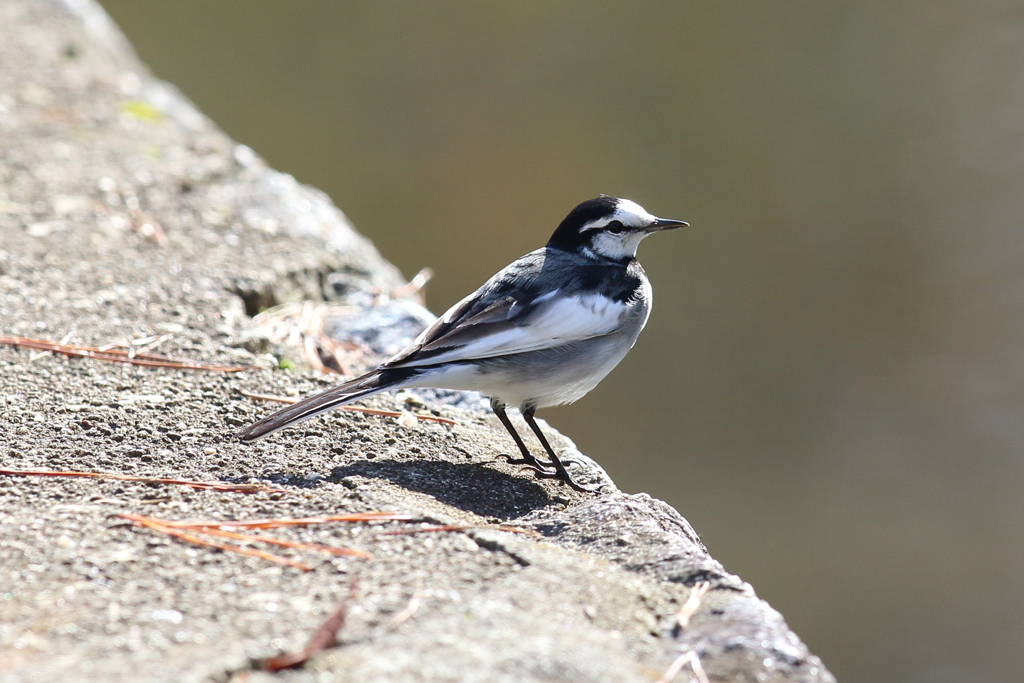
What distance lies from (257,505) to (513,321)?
3.79ft

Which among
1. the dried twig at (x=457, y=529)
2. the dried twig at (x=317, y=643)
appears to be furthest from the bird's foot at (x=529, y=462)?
the dried twig at (x=317, y=643)

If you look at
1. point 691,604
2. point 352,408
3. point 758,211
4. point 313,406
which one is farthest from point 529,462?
point 758,211

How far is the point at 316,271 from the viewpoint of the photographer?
4547 mm

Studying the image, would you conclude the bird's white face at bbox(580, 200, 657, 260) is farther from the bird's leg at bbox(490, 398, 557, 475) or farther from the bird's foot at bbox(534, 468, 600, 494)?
the bird's foot at bbox(534, 468, 600, 494)

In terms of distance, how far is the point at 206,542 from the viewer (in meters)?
2.29

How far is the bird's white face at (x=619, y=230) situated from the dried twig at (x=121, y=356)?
144cm

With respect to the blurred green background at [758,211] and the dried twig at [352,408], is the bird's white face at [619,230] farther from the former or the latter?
the blurred green background at [758,211]

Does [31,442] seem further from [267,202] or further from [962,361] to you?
[962,361]

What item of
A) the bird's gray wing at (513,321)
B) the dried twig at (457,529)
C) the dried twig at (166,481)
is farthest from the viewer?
the bird's gray wing at (513,321)

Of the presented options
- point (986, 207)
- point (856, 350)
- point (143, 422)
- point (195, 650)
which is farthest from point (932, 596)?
point (195, 650)

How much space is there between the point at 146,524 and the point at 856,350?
7510 millimetres

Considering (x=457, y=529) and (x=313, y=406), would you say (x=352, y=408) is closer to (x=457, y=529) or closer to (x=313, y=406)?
(x=313, y=406)

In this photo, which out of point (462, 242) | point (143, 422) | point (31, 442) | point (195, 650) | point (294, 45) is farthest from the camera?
point (294, 45)

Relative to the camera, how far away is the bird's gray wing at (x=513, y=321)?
3.22m
